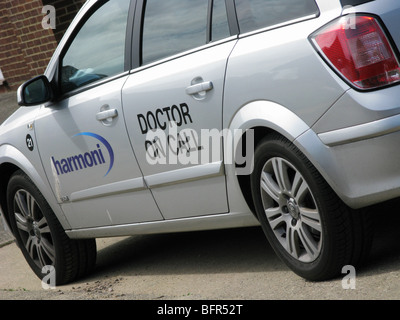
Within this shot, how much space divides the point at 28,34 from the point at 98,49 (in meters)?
5.53

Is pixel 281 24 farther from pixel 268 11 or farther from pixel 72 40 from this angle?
pixel 72 40

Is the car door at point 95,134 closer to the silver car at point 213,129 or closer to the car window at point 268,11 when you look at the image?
the silver car at point 213,129

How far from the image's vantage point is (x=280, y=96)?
3756 mm

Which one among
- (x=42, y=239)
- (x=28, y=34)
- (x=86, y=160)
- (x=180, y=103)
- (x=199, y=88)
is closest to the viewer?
(x=199, y=88)

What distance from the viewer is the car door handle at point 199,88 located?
412 cm

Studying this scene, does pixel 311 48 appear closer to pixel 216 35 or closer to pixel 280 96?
pixel 280 96

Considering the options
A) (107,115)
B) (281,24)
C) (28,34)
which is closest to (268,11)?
(281,24)

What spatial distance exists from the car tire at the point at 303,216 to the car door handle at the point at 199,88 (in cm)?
40

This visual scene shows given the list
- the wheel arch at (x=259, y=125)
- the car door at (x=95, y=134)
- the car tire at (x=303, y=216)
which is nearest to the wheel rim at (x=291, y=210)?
the car tire at (x=303, y=216)

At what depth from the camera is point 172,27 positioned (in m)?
4.57

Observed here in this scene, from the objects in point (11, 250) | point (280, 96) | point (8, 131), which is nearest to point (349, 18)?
point (280, 96)

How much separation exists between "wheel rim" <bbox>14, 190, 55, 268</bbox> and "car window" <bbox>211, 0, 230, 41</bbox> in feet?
7.35

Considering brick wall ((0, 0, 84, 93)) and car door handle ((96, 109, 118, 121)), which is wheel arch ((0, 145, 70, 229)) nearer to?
car door handle ((96, 109, 118, 121))
